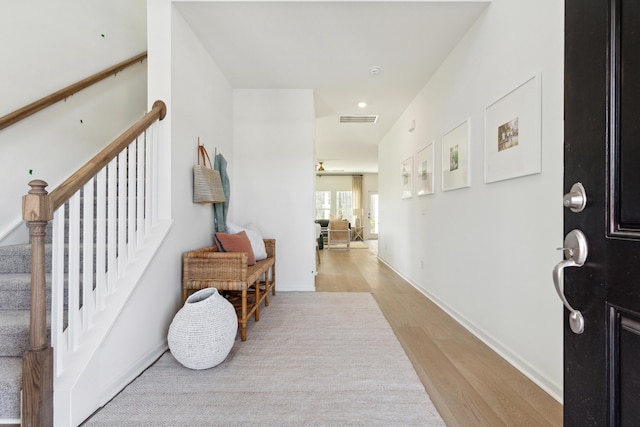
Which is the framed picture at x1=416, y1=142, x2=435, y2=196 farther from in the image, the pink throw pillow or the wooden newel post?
the wooden newel post

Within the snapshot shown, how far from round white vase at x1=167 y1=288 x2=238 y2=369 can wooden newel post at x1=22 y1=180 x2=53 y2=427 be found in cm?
59

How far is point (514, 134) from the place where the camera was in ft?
6.05

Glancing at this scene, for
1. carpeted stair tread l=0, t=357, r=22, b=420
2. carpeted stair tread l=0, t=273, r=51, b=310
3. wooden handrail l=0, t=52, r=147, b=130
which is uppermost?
wooden handrail l=0, t=52, r=147, b=130

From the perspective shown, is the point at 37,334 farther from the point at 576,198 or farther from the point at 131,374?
the point at 576,198

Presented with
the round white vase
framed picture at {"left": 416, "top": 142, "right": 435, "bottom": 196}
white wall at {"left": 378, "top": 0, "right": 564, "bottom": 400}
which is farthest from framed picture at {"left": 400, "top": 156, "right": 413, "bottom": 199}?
the round white vase

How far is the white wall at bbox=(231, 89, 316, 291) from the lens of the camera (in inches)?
145

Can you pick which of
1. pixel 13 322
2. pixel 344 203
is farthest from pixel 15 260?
pixel 344 203

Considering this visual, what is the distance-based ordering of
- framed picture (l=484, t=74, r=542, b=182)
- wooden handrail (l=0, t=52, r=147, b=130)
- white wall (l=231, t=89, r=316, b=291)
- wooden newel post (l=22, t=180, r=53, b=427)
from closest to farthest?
wooden newel post (l=22, t=180, r=53, b=427) < framed picture (l=484, t=74, r=542, b=182) < wooden handrail (l=0, t=52, r=147, b=130) < white wall (l=231, t=89, r=316, b=291)

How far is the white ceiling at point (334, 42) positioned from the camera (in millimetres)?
2248

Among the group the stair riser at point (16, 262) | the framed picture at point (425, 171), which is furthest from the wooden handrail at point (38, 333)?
the framed picture at point (425, 171)

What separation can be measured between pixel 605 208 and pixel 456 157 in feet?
7.23

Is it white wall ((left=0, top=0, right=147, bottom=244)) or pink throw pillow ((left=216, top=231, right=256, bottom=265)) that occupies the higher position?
white wall ((left=0, top=0, right=147, bottom=244))

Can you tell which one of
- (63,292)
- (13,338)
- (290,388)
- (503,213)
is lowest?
(290,388)

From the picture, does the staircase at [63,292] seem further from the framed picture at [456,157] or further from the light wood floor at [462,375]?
the framed picture at [456,157]
